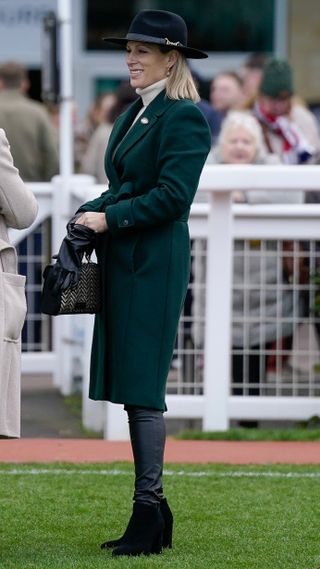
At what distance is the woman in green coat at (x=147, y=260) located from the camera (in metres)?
6.07

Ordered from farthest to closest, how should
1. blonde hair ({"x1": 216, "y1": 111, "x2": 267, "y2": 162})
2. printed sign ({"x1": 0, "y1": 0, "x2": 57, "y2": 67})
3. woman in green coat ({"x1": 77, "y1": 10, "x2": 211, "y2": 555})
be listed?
printed sign ({"x1": 0, "y1": 0, "x2": 57, "y2": 67}), blonde hair ({"x1": 216, "y1": 111, "x2": 267, "y2": 162}), woman in green coat ({"x1": 77, "y1": 10, "x2": 211, "y2": 555})

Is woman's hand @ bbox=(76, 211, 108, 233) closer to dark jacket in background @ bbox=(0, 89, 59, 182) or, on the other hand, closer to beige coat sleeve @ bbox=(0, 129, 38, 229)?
beige coat sleeve @ bbox=(0, 129, 38, 229)

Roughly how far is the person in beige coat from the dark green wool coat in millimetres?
313

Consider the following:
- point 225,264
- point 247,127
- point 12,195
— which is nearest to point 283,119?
point 247,127

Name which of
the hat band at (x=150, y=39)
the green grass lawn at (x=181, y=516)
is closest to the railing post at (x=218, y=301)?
the green grass lawn at (x=181, y=516)

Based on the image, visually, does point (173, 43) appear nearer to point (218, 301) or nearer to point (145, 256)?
point (145, 256)

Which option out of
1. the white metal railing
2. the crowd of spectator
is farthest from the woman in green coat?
the crowd of spectator

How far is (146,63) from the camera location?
6.11 metres

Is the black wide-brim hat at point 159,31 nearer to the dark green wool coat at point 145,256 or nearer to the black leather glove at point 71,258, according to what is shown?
the dark green wool coat at point 145,256

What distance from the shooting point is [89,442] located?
9.05 meters

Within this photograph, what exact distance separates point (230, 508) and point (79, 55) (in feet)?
46.7

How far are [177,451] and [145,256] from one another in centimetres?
284

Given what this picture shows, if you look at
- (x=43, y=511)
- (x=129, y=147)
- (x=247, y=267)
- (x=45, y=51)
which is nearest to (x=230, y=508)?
(x=43, y=511)

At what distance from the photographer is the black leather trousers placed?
611cm
